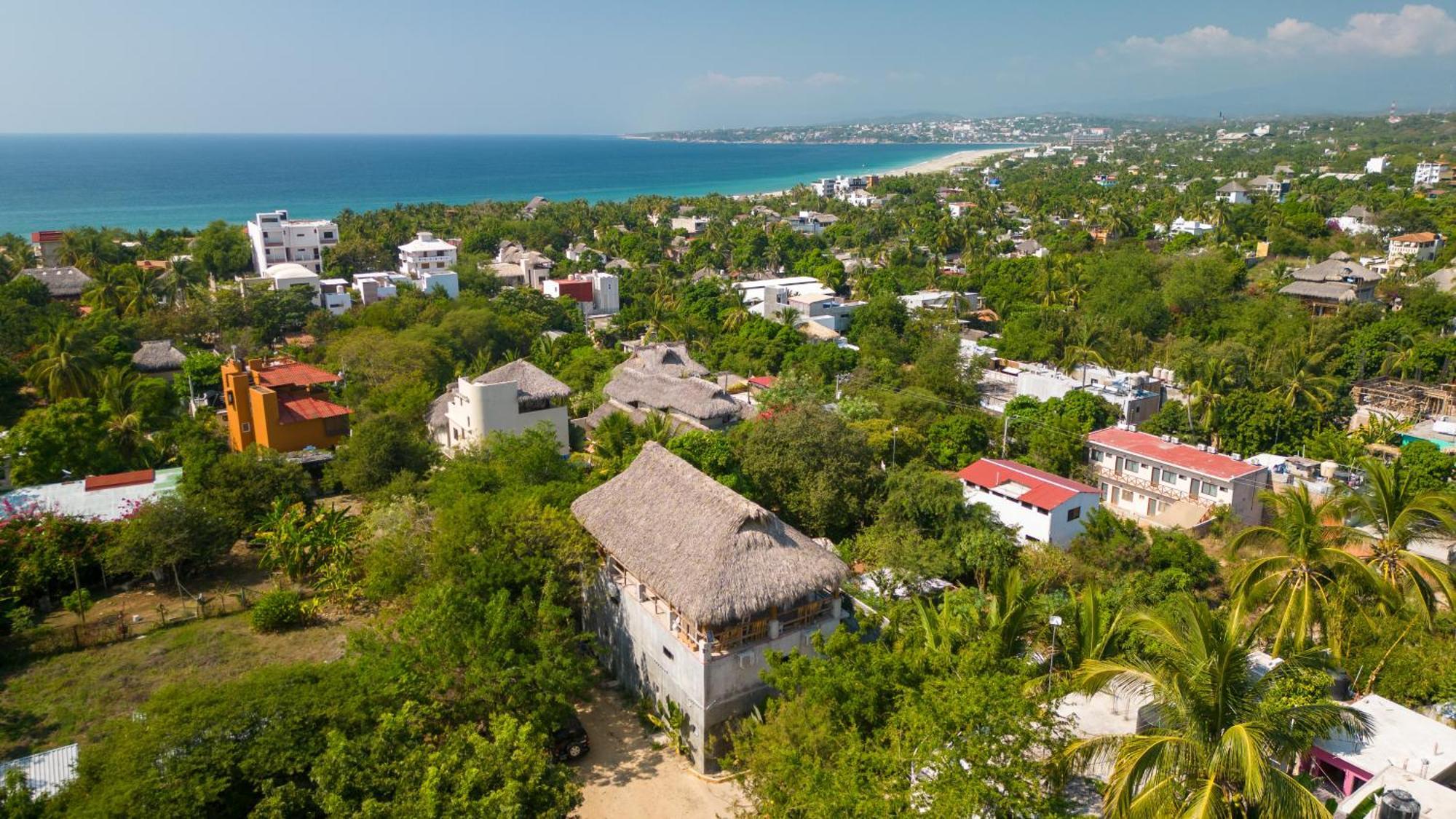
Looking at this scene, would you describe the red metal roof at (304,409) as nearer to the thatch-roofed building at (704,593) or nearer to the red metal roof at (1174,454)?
the thatch-roofed building at (704,593)

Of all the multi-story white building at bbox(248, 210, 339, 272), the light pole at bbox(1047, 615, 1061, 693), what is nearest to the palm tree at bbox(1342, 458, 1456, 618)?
the light pole at bbox(1047, 615, 1061, 693)

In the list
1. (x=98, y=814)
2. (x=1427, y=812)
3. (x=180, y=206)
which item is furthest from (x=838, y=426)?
(x=180, y=206)

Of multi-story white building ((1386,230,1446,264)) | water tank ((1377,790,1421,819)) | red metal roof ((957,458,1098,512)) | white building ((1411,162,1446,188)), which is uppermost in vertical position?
white building ((1411,162,1446,188))

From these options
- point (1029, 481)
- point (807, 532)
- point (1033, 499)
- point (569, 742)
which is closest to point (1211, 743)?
point (569, 742)

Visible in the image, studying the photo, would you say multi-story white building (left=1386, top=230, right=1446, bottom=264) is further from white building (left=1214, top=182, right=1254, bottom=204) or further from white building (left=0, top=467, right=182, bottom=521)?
white building (left=0, top=467, right=182, bottom=521)

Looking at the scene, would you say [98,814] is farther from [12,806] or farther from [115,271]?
[115,271]

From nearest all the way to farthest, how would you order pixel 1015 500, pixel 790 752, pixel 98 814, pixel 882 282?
pixel 98 814
pixel 790 752
pixel 1015 500
pixel 882 282

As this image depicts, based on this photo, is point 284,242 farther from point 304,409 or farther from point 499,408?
point 499,408
